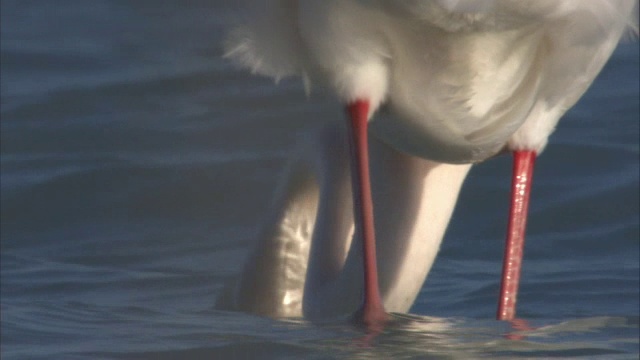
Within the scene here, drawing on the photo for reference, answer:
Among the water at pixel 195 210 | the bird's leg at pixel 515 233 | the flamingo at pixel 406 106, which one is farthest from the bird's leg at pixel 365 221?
the bird's leg at pixel 515 233

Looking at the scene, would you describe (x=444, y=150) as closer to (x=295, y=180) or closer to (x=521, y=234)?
(x=521, y=234)

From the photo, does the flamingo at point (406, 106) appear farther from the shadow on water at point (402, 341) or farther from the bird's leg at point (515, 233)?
the shadow on water at point (402, 341)

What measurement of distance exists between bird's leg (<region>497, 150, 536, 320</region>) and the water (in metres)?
0.17

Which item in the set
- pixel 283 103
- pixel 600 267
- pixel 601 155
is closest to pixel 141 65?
pixel 283 103

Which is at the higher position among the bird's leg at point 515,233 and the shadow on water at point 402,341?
the bird's leg at point 515,233

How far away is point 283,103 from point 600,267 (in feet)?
14.5

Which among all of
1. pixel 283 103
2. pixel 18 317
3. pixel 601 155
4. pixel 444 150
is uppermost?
pixel 283 103

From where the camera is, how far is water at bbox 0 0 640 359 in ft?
19.8

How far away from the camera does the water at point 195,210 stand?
6.04 metres

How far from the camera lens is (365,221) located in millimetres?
6168

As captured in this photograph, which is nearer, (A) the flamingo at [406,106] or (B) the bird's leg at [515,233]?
(A) the flamingo at [406,106]

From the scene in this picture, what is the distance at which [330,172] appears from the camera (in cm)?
697

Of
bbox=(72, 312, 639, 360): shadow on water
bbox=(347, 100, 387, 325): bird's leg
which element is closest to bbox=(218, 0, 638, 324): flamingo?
bbox=(347, 100, 387, 325): bird's leg

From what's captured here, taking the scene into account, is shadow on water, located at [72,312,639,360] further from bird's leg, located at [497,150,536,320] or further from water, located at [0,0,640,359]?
bird's leg, located at [497,150,536,320]
